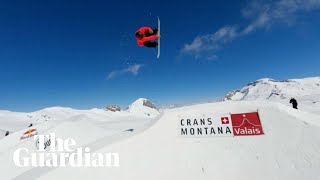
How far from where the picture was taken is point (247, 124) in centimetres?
1057

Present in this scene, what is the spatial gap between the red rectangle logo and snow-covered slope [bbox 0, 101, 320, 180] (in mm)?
193

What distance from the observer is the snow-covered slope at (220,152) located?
8719 mm

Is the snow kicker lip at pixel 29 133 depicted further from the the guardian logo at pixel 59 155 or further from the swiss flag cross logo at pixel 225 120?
the swiss flag cross logo at pixel 225 120

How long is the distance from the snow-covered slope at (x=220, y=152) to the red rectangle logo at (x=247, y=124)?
0.19 metres

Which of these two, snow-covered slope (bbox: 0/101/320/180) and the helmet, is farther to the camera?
the helmet

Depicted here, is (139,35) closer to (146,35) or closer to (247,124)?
(146,35)

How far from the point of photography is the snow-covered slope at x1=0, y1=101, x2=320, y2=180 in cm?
872

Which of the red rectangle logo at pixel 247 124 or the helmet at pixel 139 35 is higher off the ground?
the helmet at pixel 139 35

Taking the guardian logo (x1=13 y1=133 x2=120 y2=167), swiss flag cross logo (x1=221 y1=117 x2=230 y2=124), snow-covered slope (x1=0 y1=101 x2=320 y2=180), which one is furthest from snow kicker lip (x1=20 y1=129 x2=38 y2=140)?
swiss flag cross logo (x1=221 y1=117 x2=230 y2=124)

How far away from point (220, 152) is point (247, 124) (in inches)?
67.3

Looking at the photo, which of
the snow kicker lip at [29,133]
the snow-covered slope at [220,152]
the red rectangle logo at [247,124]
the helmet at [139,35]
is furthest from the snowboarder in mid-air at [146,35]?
the snow kicker lip at [29,133]

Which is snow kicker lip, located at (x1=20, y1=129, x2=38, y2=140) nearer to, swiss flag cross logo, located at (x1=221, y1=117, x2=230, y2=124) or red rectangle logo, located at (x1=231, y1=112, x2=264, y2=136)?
swiss flag cross logo, located at (x1=221, y1=117, x2=230, y2=124)

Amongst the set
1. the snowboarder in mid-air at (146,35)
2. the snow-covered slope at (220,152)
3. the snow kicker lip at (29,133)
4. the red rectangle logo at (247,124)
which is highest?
the snowboarder in mid-air at (146,35)

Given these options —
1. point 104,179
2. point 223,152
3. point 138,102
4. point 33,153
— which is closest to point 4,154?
point 33,153
